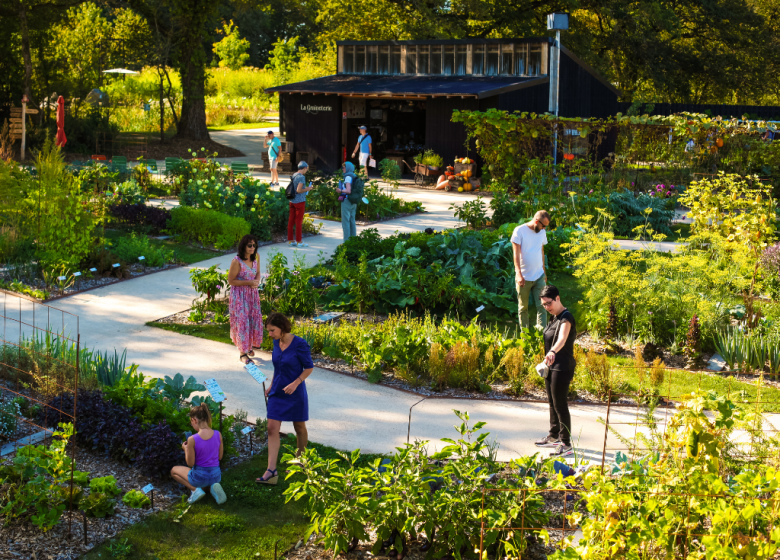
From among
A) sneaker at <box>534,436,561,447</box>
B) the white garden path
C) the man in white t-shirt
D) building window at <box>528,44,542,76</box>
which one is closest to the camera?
sneaker at <box>534,436,561,447</box>

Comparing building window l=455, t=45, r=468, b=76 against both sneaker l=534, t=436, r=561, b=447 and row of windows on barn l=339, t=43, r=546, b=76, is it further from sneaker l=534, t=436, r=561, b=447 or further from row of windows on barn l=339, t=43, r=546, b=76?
sneaker l=534, t=436, r=561, b=447

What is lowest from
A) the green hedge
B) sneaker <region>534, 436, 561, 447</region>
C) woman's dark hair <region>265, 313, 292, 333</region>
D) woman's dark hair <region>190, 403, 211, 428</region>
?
sneaker <region>534, 436, 561, 447</region>

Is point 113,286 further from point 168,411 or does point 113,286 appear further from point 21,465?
point 21,465

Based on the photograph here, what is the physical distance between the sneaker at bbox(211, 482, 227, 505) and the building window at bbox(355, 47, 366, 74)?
81.6ft

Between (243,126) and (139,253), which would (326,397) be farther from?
(243,126)

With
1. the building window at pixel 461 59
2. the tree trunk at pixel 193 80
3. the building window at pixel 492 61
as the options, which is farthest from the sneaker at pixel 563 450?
the tree trunk at pixel 193 80

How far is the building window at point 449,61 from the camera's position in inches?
1064

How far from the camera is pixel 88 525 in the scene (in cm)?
537

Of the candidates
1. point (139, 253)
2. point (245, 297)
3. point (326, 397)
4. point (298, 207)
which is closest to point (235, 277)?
point (245, 297)

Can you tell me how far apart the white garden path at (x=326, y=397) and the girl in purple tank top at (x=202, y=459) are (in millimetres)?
1300

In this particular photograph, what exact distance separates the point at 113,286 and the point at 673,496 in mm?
9237

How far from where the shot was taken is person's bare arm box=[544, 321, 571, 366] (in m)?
6.61

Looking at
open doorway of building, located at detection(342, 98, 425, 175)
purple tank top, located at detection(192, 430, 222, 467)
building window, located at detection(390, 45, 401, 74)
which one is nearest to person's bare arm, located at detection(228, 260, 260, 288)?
purple tank top, located at detection(192, 430, 222, 467)

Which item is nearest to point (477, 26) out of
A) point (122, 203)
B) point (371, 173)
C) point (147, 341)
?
point (371, 173)
